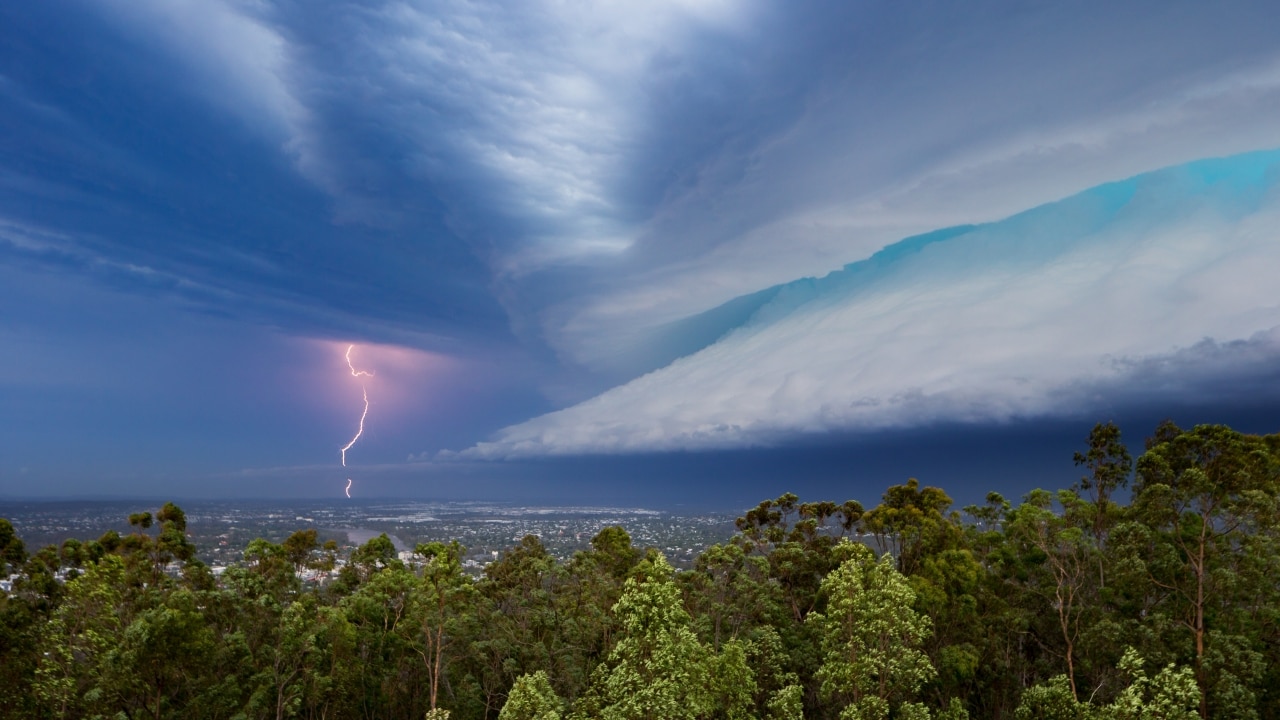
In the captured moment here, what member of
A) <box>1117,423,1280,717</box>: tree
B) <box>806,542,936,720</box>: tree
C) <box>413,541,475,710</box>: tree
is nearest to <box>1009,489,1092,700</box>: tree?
<box>1117,423,1280,717</box>: tree

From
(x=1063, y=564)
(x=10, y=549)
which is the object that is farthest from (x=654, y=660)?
(x=10, y=549)

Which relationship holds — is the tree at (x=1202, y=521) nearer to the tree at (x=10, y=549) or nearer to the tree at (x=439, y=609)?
the tree at (x=439, y=609)

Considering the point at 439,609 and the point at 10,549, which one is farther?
the point at 439,609

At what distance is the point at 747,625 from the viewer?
43.5 m

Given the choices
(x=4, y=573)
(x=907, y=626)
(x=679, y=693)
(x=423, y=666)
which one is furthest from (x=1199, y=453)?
(x=4, y=573)

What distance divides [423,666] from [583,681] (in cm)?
1117

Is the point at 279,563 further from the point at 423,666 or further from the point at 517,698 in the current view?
the point at 517,698

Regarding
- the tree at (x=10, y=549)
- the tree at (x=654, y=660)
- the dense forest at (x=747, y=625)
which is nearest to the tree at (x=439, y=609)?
the dense forest at (x=747, y=625)

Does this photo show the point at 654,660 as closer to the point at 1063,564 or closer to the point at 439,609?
the point at 439,609

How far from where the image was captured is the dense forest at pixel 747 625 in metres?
29.7

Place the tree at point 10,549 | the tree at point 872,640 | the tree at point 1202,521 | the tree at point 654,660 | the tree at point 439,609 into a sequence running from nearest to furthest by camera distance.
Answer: the tree at point 654,660 < the tree at point 872,640 < the tree at point 1202,521 < the tree at point 439,609 < the tree at point 10,549

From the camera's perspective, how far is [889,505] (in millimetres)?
56344

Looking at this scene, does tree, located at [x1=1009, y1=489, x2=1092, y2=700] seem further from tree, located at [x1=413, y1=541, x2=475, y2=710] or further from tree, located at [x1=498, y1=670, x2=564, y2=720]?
tree, located at [x1=413, y1=541, x2=475, y2=710]

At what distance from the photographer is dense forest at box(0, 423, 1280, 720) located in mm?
29672
